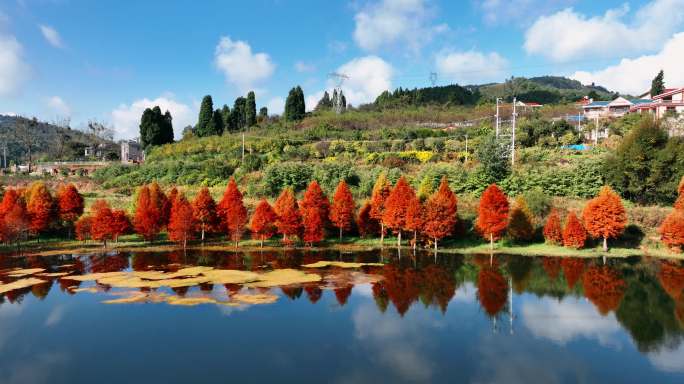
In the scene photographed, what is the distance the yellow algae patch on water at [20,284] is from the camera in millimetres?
31119

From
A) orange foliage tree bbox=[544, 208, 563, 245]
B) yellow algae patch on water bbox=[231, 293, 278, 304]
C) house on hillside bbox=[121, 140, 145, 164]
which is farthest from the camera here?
house on hillside bbox=[121, 140, 145, 164]

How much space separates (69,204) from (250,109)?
4444 centimetres

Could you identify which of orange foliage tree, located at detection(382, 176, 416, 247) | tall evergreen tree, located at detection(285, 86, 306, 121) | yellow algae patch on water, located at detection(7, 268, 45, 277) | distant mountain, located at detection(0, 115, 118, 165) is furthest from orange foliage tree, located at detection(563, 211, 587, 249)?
distant mountain, located at detection(0, 115, 118, 165)

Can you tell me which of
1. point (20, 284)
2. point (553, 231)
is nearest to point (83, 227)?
point (20, 284)

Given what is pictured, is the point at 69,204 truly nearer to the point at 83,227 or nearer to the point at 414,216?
the point at 83,227

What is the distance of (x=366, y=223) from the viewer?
1917 inches

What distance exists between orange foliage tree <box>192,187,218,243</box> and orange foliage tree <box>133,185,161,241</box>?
3632 mm

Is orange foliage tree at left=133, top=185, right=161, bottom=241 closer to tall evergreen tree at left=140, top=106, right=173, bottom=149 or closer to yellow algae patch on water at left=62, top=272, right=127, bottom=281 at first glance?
yellow algae patch on water at left=62, top=272, right=127, bottom=281

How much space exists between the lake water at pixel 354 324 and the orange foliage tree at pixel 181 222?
729 centimetres

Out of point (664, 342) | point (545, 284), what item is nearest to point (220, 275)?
point (545, 284)

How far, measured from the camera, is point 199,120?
286ft

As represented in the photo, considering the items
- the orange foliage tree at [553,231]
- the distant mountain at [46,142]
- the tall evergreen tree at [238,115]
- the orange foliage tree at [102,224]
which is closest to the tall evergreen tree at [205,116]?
the tall evergreen tree at [238,115]

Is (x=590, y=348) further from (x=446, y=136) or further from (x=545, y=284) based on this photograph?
(x=446, y=136)

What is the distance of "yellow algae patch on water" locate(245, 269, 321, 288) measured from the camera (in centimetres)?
3247
